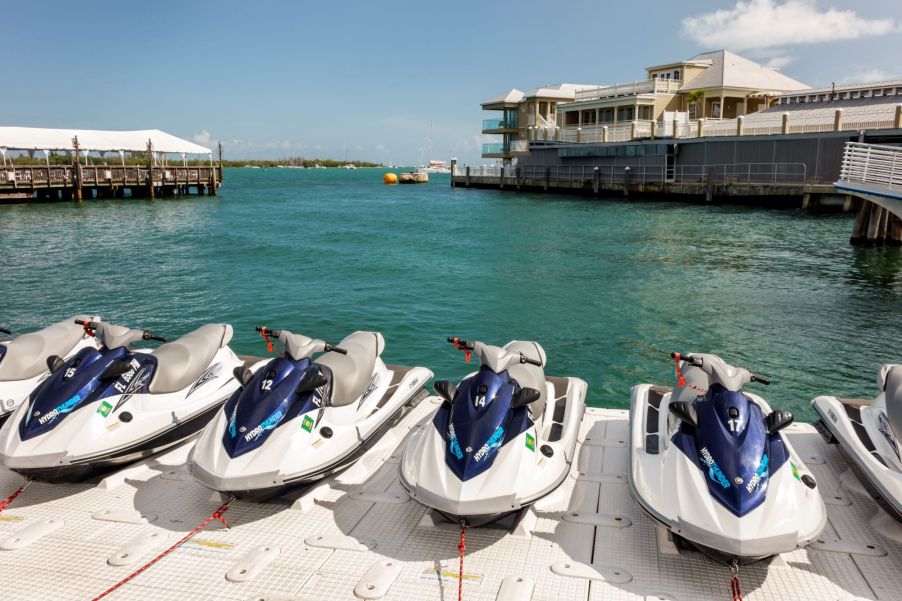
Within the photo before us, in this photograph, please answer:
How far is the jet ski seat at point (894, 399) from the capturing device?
547 cm

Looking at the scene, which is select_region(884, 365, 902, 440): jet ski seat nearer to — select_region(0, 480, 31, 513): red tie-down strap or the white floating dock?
the white floating dock

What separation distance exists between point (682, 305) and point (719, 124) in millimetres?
33174

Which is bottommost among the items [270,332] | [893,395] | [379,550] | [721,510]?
[379,550]

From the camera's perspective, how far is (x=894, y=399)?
18.4ft

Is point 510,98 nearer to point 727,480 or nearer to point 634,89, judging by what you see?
point 634,89

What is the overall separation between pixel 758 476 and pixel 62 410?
18.9 ft

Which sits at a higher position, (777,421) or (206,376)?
(777,421)

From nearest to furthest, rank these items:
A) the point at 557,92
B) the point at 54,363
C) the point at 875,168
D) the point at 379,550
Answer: the point at 379,550 < the point at 54,363 < the point at 875,168 < the point at 557,92

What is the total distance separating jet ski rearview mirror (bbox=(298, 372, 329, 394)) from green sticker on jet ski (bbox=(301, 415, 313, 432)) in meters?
0.23

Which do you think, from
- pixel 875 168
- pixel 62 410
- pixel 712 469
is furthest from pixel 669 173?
pixel 62 410

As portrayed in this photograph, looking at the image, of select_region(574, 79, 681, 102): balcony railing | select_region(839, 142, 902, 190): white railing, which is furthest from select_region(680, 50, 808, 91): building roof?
select_region(839, 142, 902, 190): white railing

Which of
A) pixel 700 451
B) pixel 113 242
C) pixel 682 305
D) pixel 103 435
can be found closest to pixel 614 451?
pixel 700 451

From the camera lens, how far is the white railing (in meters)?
21.0

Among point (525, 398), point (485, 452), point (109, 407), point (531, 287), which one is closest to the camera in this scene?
point (485, 452)
